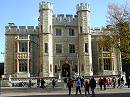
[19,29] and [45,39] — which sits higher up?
[19,29]

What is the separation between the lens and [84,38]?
57.2 m

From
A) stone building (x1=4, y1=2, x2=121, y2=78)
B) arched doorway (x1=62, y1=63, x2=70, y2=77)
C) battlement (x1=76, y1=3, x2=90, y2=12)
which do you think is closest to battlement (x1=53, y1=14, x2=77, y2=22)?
stone building (x1=4, y1=2, x2=121, y2=78)

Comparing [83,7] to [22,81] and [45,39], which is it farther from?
[22,81]

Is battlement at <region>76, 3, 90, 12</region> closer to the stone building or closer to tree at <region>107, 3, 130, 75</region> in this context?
the stone building

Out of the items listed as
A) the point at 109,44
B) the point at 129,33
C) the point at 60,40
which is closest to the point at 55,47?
the point at 60,40

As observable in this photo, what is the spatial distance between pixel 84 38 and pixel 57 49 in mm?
4928

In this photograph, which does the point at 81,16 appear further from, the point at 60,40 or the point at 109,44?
the point at 109,44

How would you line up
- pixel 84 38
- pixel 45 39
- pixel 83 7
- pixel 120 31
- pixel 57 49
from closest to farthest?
pixel 120 31
pixel 45 39
pixel 84 38
pixel 83 7
pixel 57 49

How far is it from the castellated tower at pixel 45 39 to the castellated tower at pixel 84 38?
4.88 metres

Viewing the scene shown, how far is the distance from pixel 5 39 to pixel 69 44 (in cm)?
1069

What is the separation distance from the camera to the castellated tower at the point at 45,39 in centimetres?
5553

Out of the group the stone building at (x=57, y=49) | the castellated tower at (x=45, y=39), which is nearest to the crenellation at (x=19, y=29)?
the stone building at (x=57, y=49)

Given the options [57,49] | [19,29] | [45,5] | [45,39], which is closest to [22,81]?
[45,39]

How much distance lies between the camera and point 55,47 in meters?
58.1
